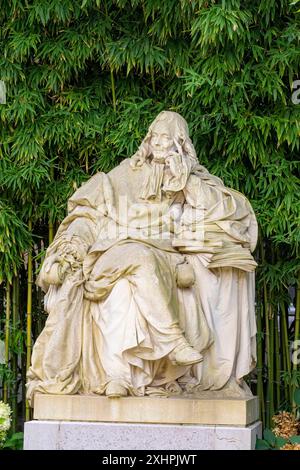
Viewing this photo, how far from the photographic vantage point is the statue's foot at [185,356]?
182 inches

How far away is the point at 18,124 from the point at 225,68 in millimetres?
1220

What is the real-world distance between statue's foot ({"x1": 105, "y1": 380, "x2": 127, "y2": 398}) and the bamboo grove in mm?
1383

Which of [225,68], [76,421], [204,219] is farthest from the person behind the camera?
[225,68]

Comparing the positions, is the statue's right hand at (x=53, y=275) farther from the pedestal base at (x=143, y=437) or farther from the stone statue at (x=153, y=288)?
the pedestal base at (x=143, y=437)

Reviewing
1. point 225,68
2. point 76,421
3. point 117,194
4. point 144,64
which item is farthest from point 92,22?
point 76,421

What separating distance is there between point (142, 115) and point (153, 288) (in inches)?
63.1

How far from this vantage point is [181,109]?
20.0 feet

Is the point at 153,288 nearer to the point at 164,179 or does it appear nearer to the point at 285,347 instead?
the point at 164,179

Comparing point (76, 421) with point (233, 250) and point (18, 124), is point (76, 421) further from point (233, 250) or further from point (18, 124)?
point (18, 124)

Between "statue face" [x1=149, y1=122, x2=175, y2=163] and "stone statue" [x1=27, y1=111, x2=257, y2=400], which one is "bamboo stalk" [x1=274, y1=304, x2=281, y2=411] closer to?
"stone statue" [x1=27, y1=111, x2=257, y2=400]

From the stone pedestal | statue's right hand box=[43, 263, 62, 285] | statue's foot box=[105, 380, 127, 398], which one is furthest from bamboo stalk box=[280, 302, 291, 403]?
statue's right hand box=[43, 263, 62, 285]

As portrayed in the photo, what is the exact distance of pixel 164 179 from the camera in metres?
5.28

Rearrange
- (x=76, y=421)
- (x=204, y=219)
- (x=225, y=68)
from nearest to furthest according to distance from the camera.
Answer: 1. (x=76, y=421)
2. (x=204, y=219)
3. (x=225, y=68)

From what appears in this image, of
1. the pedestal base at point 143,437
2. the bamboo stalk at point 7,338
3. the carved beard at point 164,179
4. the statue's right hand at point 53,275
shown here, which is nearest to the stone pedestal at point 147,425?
the pedestal base at point 143,437
